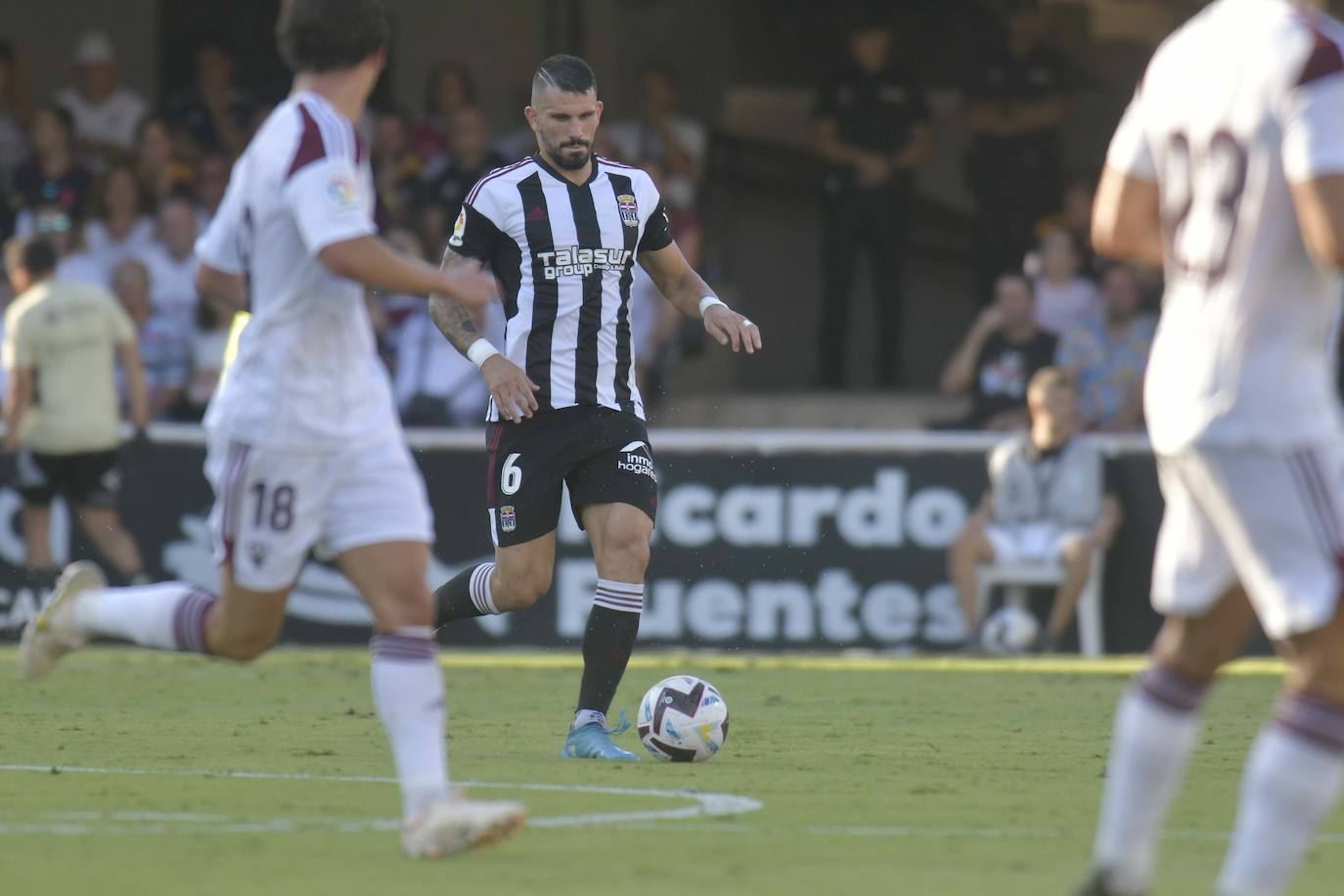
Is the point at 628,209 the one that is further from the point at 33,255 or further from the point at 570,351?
the point at 33,255

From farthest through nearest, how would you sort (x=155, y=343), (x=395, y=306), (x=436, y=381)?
(x=395, y=306) < (x=155, y=343) < (x=436, y=381)

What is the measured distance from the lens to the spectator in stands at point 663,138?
1648 cm

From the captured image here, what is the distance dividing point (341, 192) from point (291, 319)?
402 millimetres

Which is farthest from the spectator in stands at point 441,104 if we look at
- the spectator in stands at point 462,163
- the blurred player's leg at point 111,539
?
the blurred player's leg at point 111,539

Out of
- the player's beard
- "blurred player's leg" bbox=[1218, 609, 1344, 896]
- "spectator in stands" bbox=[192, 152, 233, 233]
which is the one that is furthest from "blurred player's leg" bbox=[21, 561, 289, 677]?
"spectator in stands" bbox=[192, 152, 233, 233]

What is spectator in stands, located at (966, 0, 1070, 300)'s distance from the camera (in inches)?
652

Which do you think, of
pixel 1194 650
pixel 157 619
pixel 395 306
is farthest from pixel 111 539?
pixel 1194 650

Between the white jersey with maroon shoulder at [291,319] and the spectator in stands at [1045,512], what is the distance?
833cm

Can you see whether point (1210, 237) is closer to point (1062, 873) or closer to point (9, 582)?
point (1062, 873)

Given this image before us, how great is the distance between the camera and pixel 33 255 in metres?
13.7

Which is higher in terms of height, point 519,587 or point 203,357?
point 203,357

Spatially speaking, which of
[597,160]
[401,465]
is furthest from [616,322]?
[401,465]

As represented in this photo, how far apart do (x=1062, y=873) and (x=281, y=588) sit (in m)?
2.02

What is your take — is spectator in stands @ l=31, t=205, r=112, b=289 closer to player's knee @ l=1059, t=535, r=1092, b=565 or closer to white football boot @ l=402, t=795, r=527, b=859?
player's knee @ l=1059, t=535, r=1092, b=565
